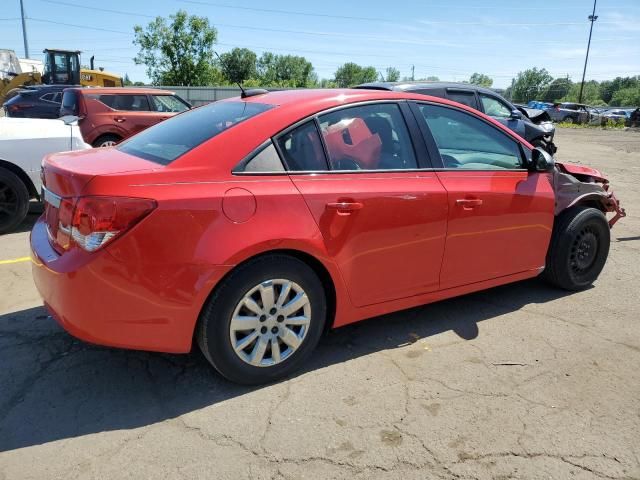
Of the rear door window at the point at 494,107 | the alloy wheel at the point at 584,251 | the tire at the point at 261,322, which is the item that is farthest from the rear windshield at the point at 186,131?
the rear door window at the point at 494,107

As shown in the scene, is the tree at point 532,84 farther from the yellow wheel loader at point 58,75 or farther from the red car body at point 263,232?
the red car body at point 263,232

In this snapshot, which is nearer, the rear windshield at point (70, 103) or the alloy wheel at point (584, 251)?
the alloy wheel at point (584, 251)

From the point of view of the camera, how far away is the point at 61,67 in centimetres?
2600

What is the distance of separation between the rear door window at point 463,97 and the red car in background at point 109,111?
580 cm

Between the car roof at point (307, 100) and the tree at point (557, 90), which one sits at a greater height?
the tree at point (557, 90)

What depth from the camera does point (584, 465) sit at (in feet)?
8.03

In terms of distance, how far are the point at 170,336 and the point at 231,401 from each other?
20.0 inches

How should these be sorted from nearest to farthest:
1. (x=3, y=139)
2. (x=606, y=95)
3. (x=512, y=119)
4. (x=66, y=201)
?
(x=66, y=201) < (x=3, y=139) < (x=512, y=119) < (x=606, y=95)

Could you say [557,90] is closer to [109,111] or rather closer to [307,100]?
[109,111]

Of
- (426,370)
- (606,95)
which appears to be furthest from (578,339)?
(606,95)

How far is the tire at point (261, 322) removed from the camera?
274 centimetres

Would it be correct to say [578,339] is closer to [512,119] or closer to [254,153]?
[254,153]

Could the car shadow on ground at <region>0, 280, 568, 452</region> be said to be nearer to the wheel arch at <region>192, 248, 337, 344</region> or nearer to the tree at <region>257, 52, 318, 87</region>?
the wheel arch at <region>192, 248, 337, 344</region>

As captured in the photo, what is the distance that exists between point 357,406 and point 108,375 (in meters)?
1.46
